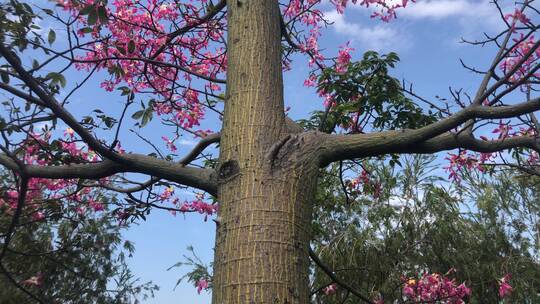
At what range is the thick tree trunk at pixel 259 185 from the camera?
1484 millimetres

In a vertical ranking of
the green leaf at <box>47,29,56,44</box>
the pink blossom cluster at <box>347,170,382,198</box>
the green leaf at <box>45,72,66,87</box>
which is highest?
the pink blossom cluster at <box>347,170,382,198</box>

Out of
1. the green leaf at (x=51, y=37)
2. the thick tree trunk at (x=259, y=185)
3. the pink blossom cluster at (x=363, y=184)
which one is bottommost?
the thick tree trunk at (x=259, y=185)

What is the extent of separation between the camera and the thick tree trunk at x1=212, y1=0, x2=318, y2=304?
4.87 feet

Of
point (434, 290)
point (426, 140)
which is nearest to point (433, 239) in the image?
point (434, 290)

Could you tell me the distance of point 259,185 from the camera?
1.62 meters

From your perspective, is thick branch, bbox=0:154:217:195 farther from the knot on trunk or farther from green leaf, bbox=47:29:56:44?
green leaf, bbox=47:29:56:44

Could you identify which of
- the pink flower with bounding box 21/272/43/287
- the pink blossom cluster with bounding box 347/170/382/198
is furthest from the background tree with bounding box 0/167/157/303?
the pink blossom cluster with bounding box 347/170/382/198

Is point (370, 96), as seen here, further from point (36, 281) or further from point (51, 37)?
point (36, 281)

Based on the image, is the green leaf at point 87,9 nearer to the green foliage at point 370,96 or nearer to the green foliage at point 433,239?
the green foliage at point 370,96

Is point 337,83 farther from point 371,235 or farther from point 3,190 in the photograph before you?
point 371,235

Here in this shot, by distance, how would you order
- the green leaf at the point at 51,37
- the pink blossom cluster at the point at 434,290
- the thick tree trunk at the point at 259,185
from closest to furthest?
the thick tree trunk at the point at 259,185, the green leaf at the point at 51,37, the pink blossom cluster at the point at 434,290

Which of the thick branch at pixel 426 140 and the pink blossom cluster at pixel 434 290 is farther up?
the pink blossom cluster at pixel 434 290

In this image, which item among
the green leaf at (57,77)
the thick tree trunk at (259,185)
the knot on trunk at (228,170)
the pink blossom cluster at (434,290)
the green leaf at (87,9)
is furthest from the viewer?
the pink blossom cluster at (434,290)

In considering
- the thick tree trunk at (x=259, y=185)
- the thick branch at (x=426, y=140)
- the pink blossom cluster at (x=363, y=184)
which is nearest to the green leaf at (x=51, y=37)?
the thick tree trunk at (x=259, y=185)
